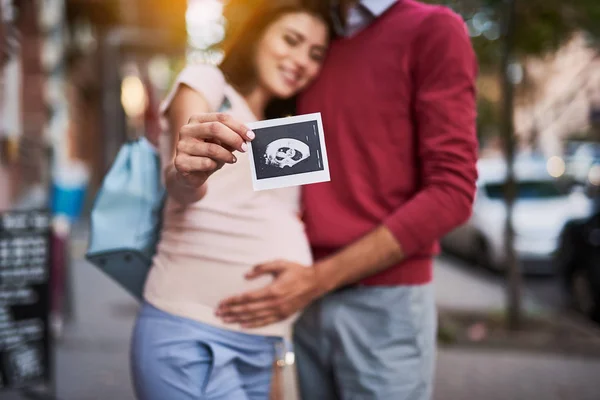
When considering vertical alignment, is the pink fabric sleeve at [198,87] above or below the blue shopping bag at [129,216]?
above

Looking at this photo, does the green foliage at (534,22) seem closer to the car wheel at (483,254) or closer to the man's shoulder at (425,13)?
the car wheel at (483,254)

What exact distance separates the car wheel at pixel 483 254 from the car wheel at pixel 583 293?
119 inches

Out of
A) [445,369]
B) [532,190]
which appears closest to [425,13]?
[445,369]

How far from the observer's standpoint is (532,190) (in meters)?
Answer: 12.9

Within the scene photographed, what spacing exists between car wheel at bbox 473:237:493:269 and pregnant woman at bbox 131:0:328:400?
10610 millimetres

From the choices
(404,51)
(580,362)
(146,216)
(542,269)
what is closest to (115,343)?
(580,362)

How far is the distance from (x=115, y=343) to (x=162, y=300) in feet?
17.7

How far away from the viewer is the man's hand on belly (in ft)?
6.37

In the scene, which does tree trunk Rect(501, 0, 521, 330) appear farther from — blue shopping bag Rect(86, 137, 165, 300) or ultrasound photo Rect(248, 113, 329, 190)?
ultrasound photo Rect(248, 113, 329, 190)

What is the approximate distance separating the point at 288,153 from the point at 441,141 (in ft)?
1.90

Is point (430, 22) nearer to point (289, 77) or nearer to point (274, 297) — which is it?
point (289, 77)

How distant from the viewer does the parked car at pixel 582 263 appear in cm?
855

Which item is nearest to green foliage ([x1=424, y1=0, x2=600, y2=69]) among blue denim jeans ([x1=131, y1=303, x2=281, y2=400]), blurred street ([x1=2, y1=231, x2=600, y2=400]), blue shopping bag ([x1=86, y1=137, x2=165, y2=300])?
blurred street ([x1=2, y1=231, x2=600, y2=400])

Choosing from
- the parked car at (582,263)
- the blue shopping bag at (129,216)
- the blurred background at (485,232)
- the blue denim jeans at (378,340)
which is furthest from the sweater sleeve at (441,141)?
the parked car at (582,263)
